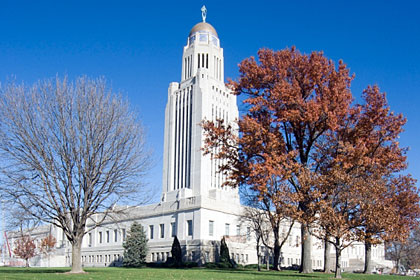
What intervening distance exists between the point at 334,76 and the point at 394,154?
16.6ft

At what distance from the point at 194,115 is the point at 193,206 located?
28.2 metres

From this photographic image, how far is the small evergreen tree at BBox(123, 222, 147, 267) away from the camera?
48906 millimetres

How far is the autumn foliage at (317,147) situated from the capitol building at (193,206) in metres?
22.4

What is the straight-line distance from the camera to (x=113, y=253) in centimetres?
6088

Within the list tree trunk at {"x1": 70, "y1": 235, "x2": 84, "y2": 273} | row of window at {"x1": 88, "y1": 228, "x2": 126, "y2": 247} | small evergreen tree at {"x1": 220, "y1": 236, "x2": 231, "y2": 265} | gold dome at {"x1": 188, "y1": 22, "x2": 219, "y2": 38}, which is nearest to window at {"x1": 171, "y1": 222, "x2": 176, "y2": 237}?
small evergreen tree at {"x1": 220, "y1": 236, "x2": 231, "y2": 265}

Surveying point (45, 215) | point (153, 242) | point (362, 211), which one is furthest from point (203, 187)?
point (362, 211)

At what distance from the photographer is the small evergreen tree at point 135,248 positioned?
48.9 meters

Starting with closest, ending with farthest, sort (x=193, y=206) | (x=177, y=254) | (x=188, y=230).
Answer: (x=177, y=254)
(x=193, y=206)
(x=188, y=230)

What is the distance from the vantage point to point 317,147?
22.6 metres

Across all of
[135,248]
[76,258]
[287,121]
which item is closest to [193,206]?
[135,248]

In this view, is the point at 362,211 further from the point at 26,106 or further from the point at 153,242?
the point at 153,242

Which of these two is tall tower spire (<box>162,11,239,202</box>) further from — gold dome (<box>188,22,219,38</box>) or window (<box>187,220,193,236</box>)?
window (<box>187,220,193,236</box>)

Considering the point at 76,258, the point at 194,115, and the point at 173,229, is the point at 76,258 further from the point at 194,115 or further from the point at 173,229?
the point at 194,115

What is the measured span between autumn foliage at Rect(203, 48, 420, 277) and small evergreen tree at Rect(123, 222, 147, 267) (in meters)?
30.4
